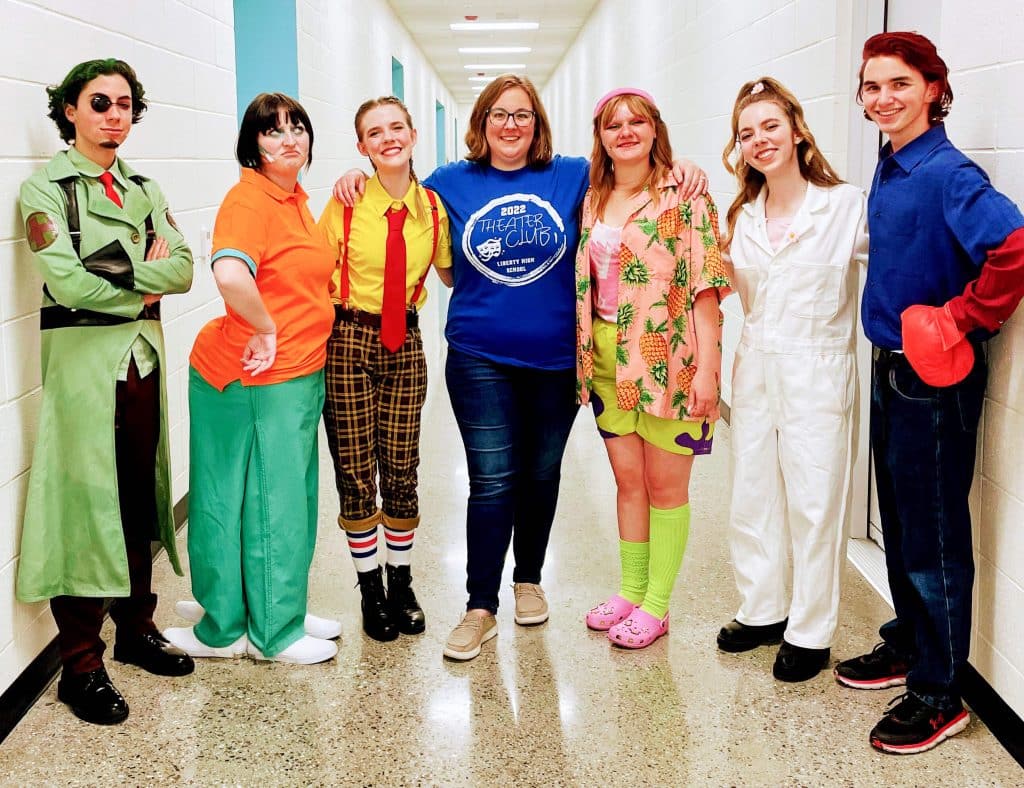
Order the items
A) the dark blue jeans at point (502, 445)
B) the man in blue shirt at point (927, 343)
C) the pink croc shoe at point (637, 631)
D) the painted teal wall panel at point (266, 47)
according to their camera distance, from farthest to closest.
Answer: the painted teal wall panel at point (266, 47), the pink croc shoe at point (637, 631), the dark blue jeans at point (502, 445), the man in blue shirt at point (927, 343)

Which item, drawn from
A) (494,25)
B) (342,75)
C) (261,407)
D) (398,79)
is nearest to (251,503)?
(261,407)

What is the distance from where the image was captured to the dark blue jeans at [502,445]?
2502 millimetres

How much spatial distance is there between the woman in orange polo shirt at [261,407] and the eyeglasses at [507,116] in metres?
0.44

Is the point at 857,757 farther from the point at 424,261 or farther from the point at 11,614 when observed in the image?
the point at 11,614

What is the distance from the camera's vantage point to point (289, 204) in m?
2.37

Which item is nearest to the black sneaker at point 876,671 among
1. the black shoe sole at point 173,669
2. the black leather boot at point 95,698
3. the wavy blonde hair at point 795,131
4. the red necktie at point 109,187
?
the wavy blonde hair at point 795,131

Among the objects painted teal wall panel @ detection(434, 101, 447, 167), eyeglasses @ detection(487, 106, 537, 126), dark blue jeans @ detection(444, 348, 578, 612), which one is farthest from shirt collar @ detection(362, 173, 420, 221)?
painted teal wall panel @ detection(434, 101, 447, 167)

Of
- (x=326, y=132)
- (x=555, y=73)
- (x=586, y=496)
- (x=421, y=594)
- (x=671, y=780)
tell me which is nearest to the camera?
(x=671, y=780)

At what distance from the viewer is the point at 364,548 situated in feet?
8.75

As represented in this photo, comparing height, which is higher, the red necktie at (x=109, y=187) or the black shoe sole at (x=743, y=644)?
the red necktie at (x=109, y=187)

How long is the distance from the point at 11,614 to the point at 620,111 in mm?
1805

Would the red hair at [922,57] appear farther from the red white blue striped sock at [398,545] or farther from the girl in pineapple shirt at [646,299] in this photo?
the red white blue striped sock at [398,545]

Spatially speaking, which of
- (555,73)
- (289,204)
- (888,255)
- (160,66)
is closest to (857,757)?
(888,255)

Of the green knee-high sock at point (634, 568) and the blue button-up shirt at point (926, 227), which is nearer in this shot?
the blue button-up shirt at point (926, 227)
